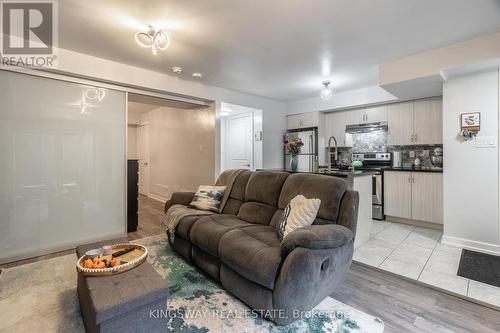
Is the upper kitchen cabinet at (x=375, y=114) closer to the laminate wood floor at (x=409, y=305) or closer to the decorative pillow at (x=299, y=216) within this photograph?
the laminate wood floor at (x=409, y=305)

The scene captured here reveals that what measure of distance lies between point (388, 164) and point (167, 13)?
173 inches

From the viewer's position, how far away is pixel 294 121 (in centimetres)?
565

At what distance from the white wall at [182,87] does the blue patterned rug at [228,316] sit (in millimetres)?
2629

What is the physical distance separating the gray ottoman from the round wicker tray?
0.10ft

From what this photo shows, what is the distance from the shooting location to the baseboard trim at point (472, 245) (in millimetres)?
2861

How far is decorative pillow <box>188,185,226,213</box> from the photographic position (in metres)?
2.91

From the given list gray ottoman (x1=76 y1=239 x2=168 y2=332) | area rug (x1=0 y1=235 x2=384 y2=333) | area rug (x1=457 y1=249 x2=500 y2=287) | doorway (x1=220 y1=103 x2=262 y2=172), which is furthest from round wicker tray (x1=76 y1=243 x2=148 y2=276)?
doorway (x1=220 y1=103 x2=262 y2=172)

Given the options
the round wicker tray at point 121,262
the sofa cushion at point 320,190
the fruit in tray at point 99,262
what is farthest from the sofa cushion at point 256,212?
the fruit in tray at point 99,262

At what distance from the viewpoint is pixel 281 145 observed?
18.8 feet

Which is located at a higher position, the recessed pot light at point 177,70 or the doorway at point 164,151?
the recessed pot light at point 177,70

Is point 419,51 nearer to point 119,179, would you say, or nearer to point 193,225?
point 193,225

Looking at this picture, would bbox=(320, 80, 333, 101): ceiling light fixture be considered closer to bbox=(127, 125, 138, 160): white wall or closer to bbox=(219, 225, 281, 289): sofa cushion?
bbox=(219, 225, 281, 289): sofa cushion

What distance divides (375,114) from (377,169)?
1083 millimetres

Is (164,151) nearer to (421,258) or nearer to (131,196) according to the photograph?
(131,196)
